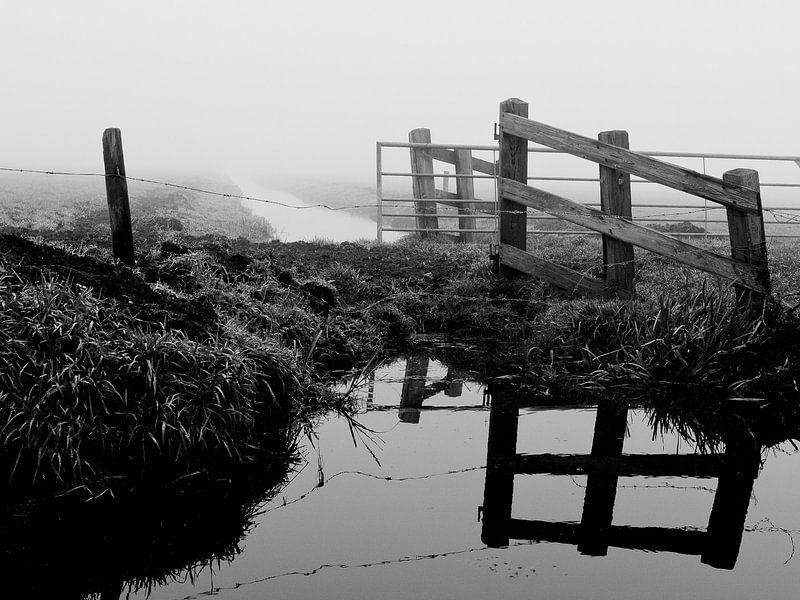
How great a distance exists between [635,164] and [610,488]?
4784mm

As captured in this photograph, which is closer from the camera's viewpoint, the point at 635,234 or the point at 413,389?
the point at 413,389

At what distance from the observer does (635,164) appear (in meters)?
9.41

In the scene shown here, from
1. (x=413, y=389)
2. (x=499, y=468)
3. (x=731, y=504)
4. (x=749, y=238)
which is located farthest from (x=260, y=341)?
(x=749, y=238)

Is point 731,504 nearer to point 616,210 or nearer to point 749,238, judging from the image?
point 749,238

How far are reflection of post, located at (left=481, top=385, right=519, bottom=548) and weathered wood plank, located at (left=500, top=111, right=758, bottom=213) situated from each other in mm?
2945

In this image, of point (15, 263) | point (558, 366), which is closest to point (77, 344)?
point (15, 263)

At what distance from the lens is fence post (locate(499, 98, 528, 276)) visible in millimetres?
10367

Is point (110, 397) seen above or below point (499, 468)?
above

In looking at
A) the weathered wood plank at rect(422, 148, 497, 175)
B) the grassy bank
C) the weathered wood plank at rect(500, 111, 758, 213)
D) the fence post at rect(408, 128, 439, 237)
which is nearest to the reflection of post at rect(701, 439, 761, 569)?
the grassy bank

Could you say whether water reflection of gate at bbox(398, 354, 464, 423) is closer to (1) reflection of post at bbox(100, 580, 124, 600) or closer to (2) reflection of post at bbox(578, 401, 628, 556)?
(2) reflection of post at bbox(578, 401, 628, 556)

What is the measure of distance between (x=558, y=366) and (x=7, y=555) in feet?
16.7

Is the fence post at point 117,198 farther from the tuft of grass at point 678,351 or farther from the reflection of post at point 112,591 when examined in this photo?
the reflection of post at point 112,591

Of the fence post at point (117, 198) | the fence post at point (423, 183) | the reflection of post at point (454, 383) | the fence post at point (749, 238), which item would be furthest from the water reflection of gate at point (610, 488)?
the fence post at point (423, 183)

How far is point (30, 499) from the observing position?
5.22 metres
